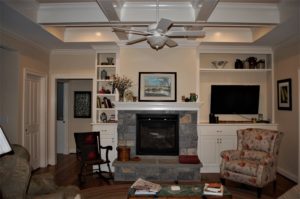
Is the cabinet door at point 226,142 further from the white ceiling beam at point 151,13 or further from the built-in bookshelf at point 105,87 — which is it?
the white ceiling beam at point 151,13

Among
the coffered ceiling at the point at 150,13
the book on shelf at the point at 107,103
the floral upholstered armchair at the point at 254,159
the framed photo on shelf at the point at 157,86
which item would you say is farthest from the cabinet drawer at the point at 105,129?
the floral upholstered armchair at the point at 254,159

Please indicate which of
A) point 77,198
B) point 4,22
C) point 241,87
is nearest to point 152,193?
point 77,198

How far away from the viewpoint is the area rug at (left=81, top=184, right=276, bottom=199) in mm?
4227

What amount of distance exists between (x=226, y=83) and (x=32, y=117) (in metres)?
4.47

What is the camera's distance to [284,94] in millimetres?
5410

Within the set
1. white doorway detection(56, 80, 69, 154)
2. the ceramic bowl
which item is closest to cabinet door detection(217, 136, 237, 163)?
the ceramic bowl

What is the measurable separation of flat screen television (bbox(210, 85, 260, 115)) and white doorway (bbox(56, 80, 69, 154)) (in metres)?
4.30

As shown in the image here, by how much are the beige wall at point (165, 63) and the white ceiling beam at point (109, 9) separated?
1665 mm

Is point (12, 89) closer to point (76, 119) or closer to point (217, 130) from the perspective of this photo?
point (76, 119)

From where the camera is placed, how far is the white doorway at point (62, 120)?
7.72m

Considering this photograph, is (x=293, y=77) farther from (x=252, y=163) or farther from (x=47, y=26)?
(x=47, y=26)

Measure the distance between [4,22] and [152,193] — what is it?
11.5 ft

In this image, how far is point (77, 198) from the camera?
2.66m

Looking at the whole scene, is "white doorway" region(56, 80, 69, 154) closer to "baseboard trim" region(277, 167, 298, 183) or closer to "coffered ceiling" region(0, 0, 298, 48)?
"coffered ceiling" region(0, 0, 298, 48)
